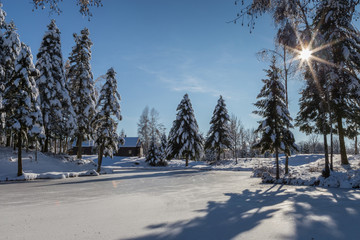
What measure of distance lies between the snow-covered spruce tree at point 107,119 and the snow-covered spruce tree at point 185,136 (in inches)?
653

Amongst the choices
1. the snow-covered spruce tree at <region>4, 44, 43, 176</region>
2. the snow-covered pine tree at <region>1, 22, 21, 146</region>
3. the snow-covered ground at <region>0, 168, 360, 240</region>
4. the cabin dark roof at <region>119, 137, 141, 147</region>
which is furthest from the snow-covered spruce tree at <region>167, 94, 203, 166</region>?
the snow-covered ground at <region>0, 168, 360, 240</region>

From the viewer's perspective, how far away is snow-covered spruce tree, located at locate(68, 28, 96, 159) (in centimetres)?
3058

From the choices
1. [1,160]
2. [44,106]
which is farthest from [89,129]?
[1,160]

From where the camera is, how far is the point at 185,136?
40.4 meters

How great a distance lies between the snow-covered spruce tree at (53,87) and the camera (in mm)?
25859

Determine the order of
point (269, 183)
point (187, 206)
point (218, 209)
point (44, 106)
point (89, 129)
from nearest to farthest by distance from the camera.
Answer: point (218, 209) → point (187, 206) → point (269, 183) → point (44, 106) → point (89, 129)

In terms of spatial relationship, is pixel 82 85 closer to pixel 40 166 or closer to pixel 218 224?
pixel 40 166

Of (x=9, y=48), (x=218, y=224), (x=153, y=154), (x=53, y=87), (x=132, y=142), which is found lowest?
(x=153, y=154)

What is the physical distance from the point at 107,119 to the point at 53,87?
718 centimetres

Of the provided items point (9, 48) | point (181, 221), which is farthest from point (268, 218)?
point (9, 48)

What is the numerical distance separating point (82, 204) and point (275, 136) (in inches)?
553

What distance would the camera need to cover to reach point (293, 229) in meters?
4.61

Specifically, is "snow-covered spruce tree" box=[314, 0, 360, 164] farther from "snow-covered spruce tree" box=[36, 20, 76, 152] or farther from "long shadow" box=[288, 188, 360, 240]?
"snow-covered spruce tree" box=[36, 20, 76, 152]

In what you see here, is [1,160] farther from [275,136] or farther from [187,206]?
[275,136]
